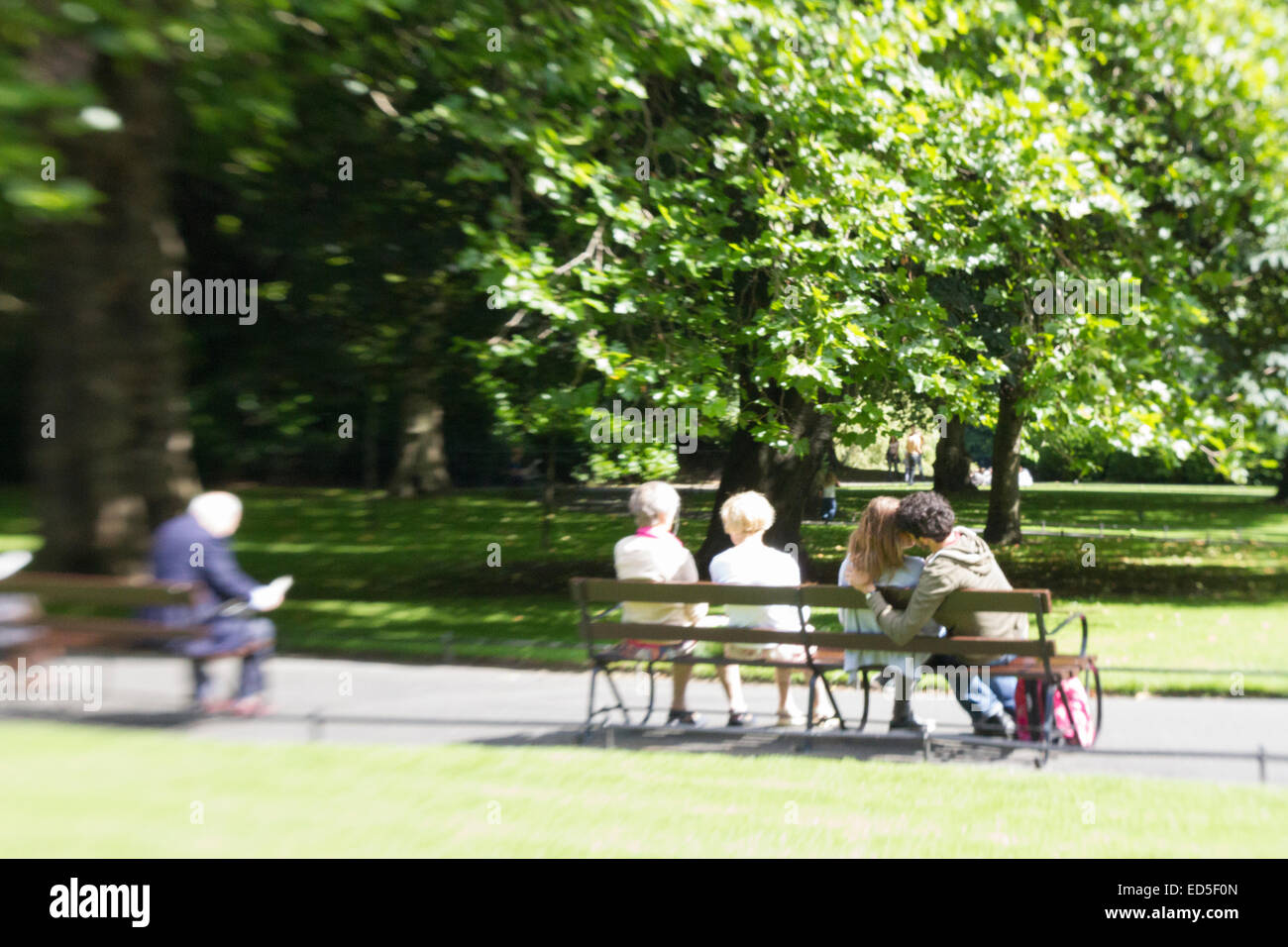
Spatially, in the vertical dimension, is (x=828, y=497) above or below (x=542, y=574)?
above

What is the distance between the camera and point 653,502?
7328 mm

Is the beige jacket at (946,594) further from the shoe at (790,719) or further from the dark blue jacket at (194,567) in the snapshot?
the dark blue jacket at (194,567)

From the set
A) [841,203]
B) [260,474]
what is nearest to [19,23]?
[841,203]

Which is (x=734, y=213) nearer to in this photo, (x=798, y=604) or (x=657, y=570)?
(x=657, y=570)

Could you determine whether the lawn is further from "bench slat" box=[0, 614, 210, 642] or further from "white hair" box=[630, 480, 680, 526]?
"bench slat" box=[0, 614, 210, 642]

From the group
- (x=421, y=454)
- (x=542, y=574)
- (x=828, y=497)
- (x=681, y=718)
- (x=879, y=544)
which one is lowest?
(x=542, y=574)

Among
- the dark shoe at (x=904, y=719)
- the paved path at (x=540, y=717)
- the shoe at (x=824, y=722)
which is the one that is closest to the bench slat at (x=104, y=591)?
the paved path at (x=540, y=717)

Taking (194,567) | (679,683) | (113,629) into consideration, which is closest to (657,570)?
(679,683)

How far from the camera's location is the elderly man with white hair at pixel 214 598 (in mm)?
7422

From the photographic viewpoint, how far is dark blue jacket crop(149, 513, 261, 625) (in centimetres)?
753

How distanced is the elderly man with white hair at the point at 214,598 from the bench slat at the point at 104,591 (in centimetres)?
15

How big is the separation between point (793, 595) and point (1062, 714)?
159 centimetres

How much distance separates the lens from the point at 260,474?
17719 mm

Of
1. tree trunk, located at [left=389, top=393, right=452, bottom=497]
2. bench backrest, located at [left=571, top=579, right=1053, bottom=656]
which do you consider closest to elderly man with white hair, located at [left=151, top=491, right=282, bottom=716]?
bench backrest, located at [left=571, top=579, right=1053, bottom=656]
